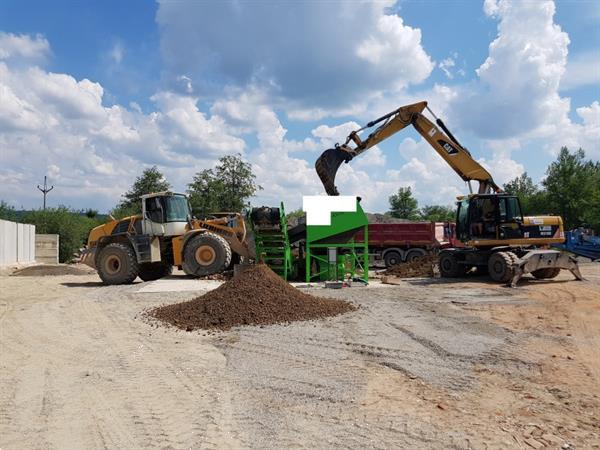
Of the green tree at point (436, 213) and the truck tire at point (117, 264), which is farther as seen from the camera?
the green tree at point (436, 213)

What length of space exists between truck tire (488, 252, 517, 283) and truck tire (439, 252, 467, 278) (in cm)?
151

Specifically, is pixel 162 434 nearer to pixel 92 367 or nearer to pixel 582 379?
pixel 92 367

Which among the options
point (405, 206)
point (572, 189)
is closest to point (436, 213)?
point (405, 206)

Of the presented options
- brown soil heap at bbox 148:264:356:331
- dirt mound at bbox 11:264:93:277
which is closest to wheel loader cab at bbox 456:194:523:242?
brown soil heap at bbox 148:264:356:331

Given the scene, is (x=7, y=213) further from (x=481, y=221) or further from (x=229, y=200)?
(x=481, y=221)

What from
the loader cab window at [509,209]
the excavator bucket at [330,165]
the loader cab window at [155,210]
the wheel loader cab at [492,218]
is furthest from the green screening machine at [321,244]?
the loader cab window at [509,209]

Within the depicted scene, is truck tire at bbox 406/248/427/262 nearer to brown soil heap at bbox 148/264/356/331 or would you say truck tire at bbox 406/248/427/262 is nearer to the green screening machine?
the green screening machine

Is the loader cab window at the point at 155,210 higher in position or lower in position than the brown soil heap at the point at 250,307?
higher

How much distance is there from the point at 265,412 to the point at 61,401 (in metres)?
1.98

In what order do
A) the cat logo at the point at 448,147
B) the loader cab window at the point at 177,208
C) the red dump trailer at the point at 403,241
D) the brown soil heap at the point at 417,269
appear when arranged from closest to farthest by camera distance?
the loader cab window at the point at 177,208
the cat logo at the point at 448,147
the brown soil heap at the point at 417,269
the red dump trailer at the point at 403,241

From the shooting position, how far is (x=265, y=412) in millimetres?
4430

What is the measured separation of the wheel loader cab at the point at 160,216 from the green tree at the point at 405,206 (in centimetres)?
5055

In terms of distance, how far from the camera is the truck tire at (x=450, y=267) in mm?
16766

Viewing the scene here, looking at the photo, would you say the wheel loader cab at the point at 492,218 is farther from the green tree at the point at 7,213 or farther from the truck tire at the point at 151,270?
the green tree at the point at 7,213
